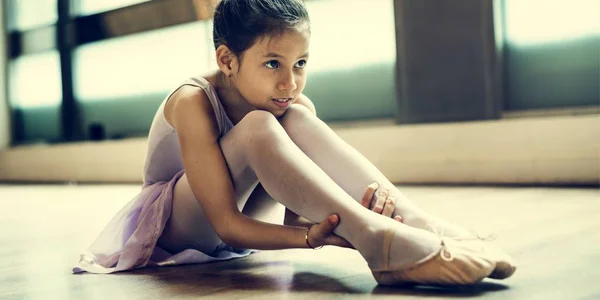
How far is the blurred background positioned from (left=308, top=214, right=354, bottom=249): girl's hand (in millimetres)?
2296

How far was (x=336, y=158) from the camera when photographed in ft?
4.25

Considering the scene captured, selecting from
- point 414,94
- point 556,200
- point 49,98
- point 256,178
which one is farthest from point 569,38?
point 49,98

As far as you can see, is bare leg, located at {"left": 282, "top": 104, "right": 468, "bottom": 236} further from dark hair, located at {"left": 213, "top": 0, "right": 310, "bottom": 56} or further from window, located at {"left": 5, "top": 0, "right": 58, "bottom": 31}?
window, located at {"left": 5, "top": 0, "right": 58, "bottom": 31}

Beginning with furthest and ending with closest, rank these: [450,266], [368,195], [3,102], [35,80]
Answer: [3,102], [35,80], [368,195], [450,266]

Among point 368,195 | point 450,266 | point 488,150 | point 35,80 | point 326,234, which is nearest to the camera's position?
point 450,266

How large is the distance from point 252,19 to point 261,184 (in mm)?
318

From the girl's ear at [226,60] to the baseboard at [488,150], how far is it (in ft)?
6.76

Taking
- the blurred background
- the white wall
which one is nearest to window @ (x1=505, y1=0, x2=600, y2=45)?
the blurred background

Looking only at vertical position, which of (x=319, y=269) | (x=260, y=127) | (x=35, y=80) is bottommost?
(x=319, y=269)

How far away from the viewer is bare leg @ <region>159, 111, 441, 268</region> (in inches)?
41.6

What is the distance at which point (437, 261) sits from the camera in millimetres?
1027

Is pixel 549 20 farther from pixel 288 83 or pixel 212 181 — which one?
pixel 212 181

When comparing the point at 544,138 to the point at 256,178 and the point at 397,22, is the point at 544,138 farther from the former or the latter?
the point at 256,178

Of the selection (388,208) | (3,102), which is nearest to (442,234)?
(388,208)
